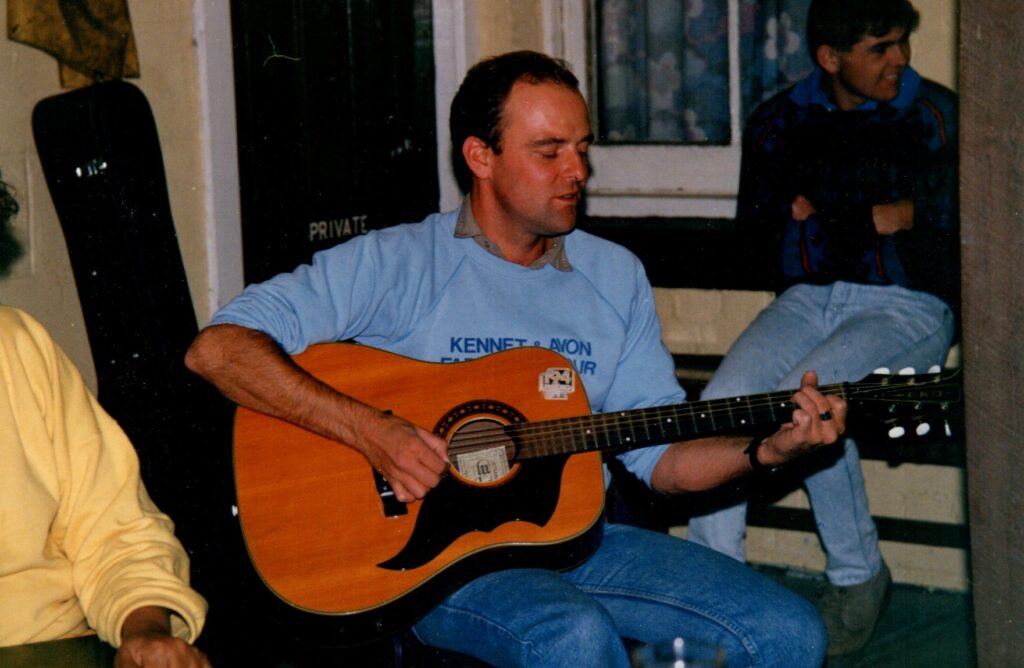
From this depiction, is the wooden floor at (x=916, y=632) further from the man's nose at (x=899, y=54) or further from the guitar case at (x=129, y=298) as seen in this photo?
the man's nose at (x=899, y=54)

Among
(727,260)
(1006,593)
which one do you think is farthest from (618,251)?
(727,260)

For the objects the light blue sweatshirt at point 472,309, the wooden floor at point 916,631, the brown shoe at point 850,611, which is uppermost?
the light blue sweatshirt at point 472,309

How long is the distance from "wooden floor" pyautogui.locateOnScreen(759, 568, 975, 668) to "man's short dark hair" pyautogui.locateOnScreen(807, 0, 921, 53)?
1.60m

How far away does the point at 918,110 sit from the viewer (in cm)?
364

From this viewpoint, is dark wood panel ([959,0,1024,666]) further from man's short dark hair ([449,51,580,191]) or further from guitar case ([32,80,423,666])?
guitar case ([32,80,423,666])

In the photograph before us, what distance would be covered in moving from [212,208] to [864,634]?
7.03 ft

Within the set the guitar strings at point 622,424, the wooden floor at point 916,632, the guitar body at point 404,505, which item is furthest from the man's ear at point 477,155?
the wooden floor at point 916,632

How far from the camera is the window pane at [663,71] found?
4.39 m

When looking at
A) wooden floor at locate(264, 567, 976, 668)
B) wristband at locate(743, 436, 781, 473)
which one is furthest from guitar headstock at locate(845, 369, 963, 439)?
wooden floor at locate(264, 567, 976, 668)

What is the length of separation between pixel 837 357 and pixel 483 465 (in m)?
1.26

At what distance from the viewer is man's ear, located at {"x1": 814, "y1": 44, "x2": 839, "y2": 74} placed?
3.66m

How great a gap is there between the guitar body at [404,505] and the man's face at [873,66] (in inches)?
65.7

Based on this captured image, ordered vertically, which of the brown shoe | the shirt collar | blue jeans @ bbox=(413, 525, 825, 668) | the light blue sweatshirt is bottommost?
the brown shoe

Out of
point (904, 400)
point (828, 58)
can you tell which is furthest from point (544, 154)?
point (828, 58)
